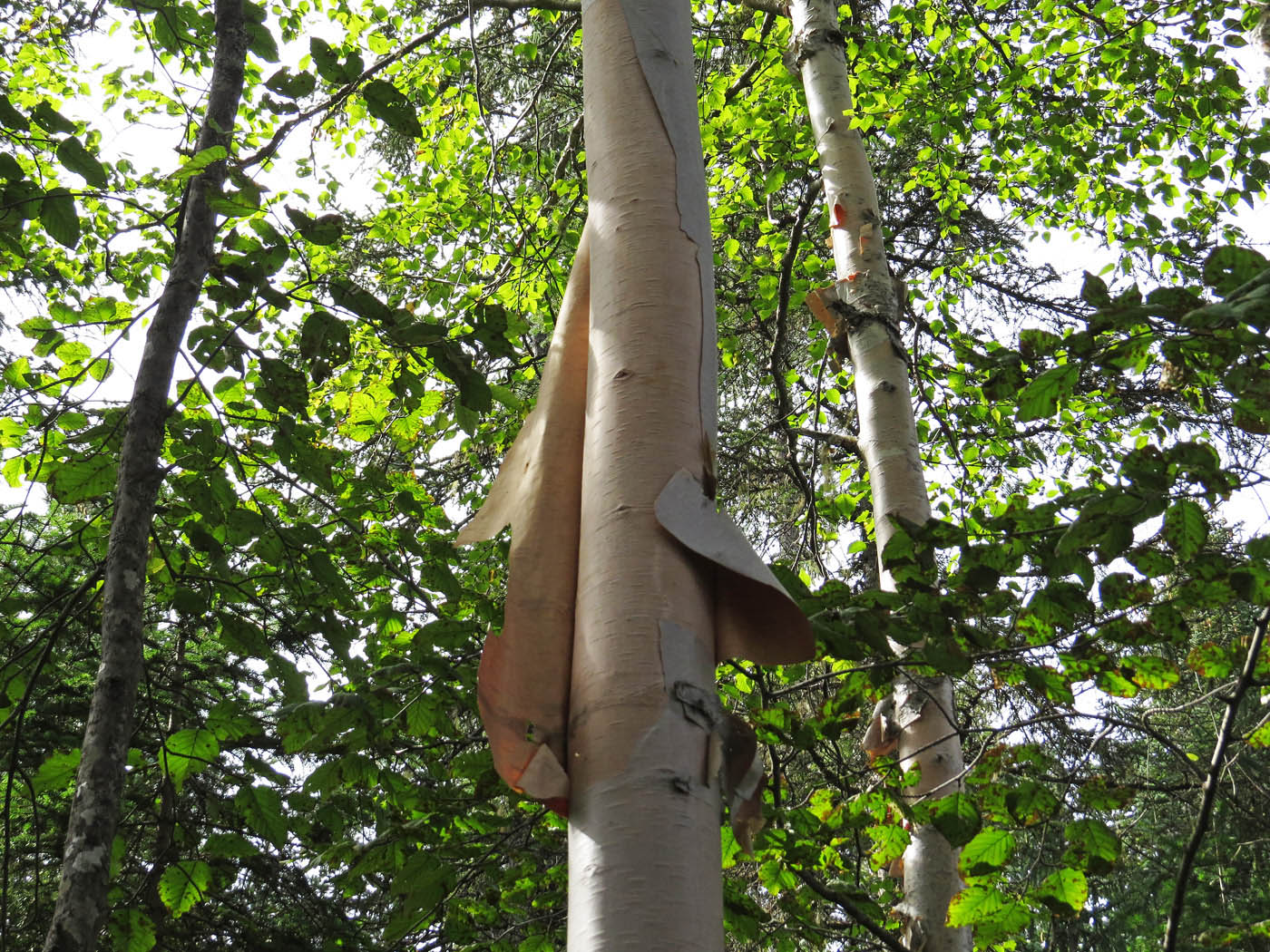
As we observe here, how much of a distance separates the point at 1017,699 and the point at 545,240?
3.76 meters

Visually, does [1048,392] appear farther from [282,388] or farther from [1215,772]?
[282,388]

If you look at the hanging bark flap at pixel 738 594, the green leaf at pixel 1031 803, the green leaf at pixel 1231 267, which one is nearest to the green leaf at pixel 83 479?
the hanging bark flap at pixel 738 594

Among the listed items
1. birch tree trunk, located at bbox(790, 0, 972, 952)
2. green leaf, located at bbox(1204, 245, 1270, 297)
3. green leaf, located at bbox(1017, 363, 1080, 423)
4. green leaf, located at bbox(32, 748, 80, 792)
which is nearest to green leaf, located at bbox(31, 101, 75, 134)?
green leaf, located at bbox(32, 748, 80, 792)

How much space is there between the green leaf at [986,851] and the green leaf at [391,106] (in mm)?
2053

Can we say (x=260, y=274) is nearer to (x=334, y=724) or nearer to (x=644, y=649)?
(x=334, y=724)

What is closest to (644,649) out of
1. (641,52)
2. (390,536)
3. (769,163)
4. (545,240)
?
(641,52)

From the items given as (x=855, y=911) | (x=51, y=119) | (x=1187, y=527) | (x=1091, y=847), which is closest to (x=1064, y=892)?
(x=1091, y=847)

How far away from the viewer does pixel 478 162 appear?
7.25m

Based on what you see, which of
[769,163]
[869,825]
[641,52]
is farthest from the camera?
[769,163]

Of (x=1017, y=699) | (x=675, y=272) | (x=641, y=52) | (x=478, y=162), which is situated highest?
(x=478, y=162)

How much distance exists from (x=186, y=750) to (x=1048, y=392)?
1.92m

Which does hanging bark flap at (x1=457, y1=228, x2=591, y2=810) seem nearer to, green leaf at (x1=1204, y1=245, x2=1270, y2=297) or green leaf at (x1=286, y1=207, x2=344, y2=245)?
green leaf at (x1=286, y1=207, x2=344, y2=245)

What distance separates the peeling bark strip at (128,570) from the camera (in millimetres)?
1487

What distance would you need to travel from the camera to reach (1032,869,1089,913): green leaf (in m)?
1.99
